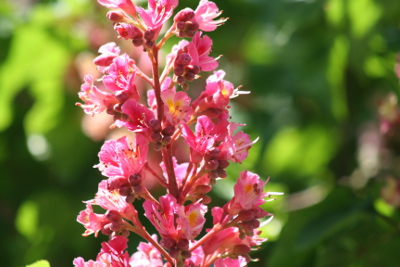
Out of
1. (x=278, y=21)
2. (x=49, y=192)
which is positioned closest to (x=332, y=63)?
(x=278, y=21)

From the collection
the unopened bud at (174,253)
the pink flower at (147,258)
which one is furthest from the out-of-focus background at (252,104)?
the unopened bud at (174,253)

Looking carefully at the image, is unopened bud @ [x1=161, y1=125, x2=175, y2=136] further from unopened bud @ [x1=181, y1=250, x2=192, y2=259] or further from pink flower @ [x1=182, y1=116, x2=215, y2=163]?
unopened bud @ [x1=181, y1=250, x2=192, y2=259]

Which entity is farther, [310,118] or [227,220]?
[310,118]

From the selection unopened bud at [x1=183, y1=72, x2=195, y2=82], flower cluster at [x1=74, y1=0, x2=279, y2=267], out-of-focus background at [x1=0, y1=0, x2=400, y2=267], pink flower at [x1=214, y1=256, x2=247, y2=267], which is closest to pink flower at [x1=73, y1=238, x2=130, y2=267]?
flower cluster at [x1=74, y1=0, x2=279, y2=267]

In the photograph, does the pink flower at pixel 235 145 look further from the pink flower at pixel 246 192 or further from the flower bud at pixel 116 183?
the flower bud at pixel 116 183

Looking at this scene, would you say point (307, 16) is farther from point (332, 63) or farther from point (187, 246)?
point (187, 246)
